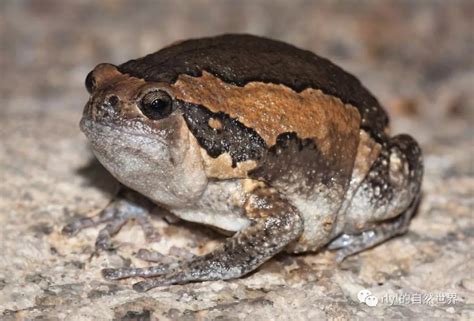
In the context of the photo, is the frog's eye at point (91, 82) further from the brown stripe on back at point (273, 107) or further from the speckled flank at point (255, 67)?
the brown stripe on back at point (273, 107)

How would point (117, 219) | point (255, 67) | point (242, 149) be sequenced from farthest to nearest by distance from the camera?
point (117, 219) < point (255, 67) < point (242, 149)

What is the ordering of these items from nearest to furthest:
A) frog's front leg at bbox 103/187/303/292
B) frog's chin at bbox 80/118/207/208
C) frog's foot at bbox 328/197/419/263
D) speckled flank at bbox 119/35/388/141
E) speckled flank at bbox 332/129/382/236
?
frog's chin at bbox 80/118/207/208
speckled flank at bbox 119/35/388/141
frog's front leg at bbox 103/187/303/292
speckled flank at bbox 332/129/382/236
frog's foot at bbox 328/197/419/263

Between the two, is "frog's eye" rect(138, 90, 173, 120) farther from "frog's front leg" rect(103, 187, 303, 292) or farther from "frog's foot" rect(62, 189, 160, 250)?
"frog's foot" rect(62, 189, 160, 250)

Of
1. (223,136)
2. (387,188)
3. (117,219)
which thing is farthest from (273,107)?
(117,219)

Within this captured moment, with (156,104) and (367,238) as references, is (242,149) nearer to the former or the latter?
(156,104)

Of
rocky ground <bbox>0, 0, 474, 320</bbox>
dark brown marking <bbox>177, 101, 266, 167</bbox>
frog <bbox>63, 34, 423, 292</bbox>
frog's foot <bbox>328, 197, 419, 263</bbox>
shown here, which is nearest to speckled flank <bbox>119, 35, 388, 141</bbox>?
frog <bbox>63, 34, 423, 292</bbox>

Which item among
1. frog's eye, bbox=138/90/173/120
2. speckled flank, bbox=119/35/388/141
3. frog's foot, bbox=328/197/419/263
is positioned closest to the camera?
frog's eye, bbox=138/90/173/120

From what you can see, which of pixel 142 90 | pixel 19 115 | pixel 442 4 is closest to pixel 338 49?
pixel 442 4

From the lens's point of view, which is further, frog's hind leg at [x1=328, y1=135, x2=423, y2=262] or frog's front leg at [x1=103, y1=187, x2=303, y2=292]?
frog's hind leg at [x1=328, y1=135, x2=423, y2=262]
